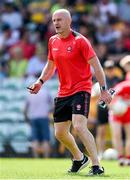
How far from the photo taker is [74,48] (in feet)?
39.6

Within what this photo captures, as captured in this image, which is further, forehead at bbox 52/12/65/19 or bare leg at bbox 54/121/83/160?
bare leg at bbox 54/121/83/160

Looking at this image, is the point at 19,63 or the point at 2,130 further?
the point at 19,63

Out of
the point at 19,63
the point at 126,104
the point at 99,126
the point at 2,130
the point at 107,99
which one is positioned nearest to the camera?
the point at 107,99

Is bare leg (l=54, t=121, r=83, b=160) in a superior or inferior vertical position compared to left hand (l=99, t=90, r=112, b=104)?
inferior

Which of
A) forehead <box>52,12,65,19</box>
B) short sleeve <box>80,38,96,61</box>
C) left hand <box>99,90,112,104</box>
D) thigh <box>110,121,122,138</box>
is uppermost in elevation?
forehead <box>52,12,65,19</box>

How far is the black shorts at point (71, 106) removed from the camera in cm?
1205

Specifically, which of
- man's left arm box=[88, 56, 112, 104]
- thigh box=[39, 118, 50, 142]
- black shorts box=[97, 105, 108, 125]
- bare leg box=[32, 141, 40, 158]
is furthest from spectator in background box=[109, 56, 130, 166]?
man's left arm box=[88, 56, 112, 104]

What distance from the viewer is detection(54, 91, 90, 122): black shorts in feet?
39.5

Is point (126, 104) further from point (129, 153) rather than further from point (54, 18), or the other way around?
point (54, 18)

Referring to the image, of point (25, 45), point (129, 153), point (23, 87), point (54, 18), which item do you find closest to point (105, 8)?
point (25, 45)

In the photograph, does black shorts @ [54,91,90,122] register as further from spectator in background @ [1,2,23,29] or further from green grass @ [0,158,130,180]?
spectator in background @ [1,2,23,29]

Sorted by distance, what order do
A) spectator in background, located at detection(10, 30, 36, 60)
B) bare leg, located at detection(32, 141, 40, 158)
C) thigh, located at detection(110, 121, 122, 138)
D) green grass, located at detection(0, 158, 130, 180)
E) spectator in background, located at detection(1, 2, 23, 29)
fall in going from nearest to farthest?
green grass, located at detection(0, 158, 130, 180)
thigh, located at detection(110, 121, 122, 138)
bare leg, located at detection(32, 141, 40, 158)
spectator in background, located at detection(10, 30, 36, 60)
spectator in background, located at detection(1, 2, 23, 29)

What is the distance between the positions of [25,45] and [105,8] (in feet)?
9.51

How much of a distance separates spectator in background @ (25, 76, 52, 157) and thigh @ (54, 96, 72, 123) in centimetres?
892
